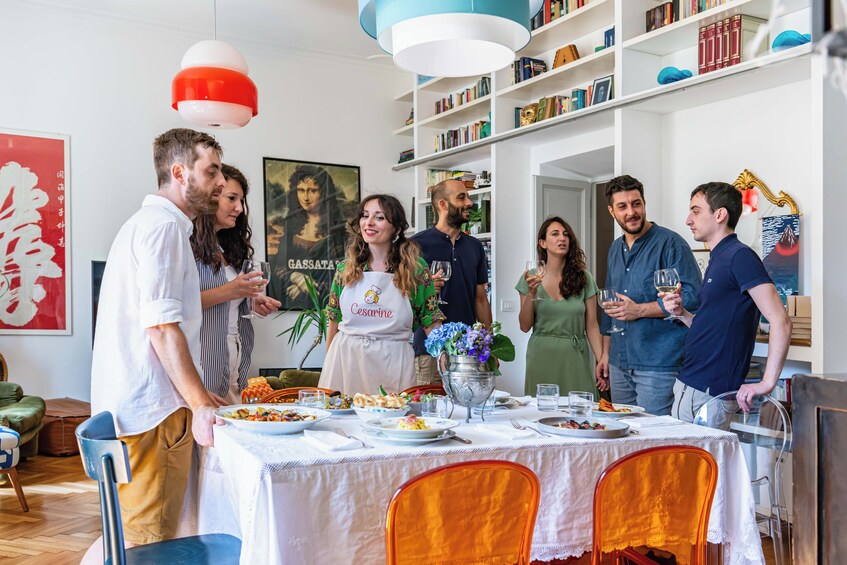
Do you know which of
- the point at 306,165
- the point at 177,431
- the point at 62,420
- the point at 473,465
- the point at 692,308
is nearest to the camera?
the point at 473,465

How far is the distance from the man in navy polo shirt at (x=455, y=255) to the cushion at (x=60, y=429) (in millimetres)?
2892

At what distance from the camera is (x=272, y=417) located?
2.17m

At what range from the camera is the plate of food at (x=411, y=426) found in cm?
195

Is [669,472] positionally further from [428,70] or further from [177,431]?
[428,70]

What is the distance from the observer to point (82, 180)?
6.21 meters

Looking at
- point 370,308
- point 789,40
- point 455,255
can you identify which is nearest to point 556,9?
point 789,40

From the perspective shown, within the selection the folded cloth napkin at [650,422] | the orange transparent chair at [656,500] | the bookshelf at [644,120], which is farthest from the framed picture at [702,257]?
the orange transparent chair at [656,500]

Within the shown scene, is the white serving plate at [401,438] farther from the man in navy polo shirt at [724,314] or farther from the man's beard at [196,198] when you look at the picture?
the man in navy polo shirt at [724,314]

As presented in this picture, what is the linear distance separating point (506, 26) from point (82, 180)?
4.97 m

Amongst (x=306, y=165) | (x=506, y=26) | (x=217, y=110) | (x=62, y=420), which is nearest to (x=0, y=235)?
(x=62, y=420)

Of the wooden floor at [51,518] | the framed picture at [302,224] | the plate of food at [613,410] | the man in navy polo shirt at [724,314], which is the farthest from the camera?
the framed picture at [302,224]

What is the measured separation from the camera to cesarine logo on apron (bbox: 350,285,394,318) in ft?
10.2

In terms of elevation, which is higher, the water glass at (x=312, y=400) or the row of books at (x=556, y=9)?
the row of books at (x=556, y=9)

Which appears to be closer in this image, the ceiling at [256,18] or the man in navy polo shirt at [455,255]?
the man in navy polo shirt at [455,255]
